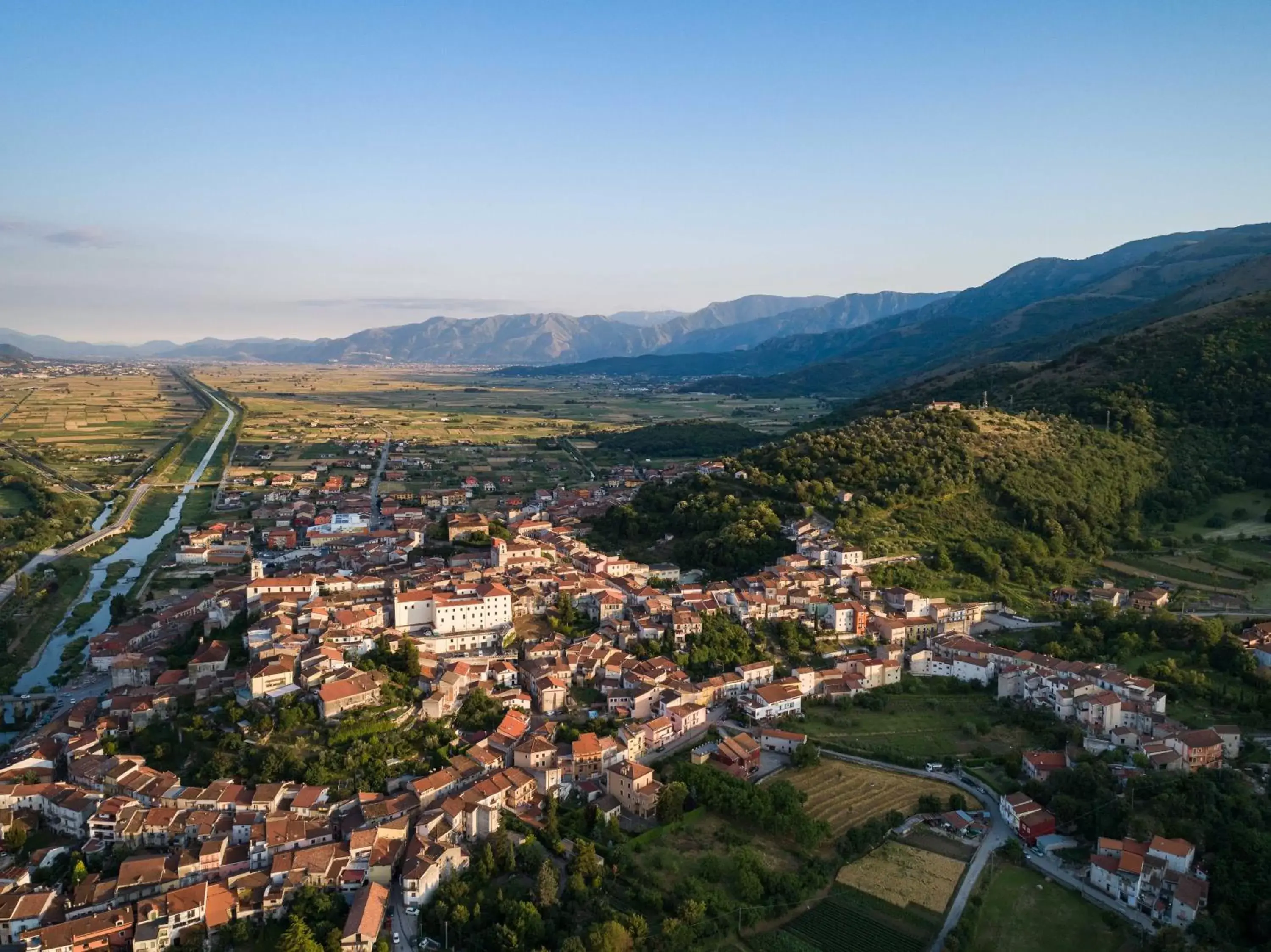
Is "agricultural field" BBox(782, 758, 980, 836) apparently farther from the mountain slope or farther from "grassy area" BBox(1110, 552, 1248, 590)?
the mountain slope

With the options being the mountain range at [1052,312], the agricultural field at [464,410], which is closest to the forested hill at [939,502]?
the agricultural field at [464,410]

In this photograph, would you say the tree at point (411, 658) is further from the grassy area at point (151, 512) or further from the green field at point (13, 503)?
the green field at point (13, 503)

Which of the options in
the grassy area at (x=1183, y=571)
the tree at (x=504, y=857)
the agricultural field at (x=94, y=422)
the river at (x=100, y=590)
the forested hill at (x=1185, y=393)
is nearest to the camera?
the tree at (x=504, y=857)

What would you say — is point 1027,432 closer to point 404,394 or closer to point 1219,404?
point 1219,404

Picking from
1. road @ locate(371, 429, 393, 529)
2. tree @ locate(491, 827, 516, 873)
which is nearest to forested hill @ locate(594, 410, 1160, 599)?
road @ locate(371, 429, 393, 529)

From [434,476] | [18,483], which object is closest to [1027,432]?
[434,476]

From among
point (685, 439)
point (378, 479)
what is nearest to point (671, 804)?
point (378, 479)
